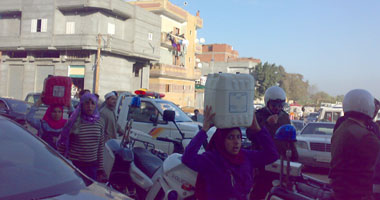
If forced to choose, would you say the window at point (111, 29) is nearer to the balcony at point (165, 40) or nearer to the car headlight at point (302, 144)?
the balcony at point (165, 40)

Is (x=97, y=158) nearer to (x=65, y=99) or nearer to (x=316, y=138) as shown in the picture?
(x=65, y=99)

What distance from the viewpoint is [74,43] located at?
33281 mm

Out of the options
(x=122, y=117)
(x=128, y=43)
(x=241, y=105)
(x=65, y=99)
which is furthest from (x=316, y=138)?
(x=128, y=43)

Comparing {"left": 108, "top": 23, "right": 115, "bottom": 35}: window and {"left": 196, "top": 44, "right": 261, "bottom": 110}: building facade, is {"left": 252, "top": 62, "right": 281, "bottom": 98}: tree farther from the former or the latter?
{"left": 108, "top": 23, "right": 115, "bottom": 35}: window

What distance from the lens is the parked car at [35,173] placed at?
265 cm

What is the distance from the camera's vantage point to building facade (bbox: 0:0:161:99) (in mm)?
33781

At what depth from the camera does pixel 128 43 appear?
1419 inches

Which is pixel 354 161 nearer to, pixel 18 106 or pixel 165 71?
pixel 18 106

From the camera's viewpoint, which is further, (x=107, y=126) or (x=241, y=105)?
(x=107, y=126)

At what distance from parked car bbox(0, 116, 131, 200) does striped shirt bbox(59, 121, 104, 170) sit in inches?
58.4

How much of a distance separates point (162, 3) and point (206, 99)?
41794 millimetres

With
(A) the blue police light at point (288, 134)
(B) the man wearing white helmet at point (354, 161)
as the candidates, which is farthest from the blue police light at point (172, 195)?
(B) the man wearing white helmet at point (354, 161)

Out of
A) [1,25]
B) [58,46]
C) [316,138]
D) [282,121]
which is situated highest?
[1,25]

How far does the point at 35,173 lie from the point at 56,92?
3.16 metres
